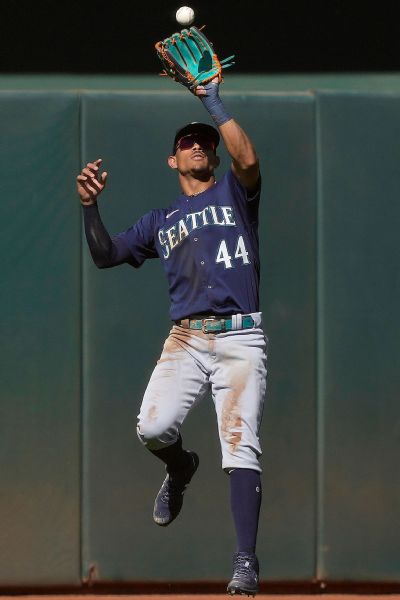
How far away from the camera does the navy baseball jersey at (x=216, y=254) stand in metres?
6.32

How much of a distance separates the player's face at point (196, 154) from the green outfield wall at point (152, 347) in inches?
41.5

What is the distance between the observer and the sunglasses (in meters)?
6.46

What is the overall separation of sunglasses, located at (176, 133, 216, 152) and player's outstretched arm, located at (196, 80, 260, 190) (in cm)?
31

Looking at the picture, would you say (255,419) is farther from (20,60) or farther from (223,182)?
(20,60)

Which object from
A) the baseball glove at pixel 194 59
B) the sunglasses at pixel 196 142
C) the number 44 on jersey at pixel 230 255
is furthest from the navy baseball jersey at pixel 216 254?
the baseball glove at pixel 194 59

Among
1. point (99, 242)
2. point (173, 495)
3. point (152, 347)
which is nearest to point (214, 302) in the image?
point (99, 242)

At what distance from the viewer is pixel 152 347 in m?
7.55

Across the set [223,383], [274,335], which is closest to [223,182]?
[223,383]

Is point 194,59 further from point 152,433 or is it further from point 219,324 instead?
point 152,433

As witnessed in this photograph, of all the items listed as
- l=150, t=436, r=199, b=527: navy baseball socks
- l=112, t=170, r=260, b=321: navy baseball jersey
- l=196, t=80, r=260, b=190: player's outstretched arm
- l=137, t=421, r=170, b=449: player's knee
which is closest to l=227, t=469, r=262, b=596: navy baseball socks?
l=137, t=421, r=170, b=449: player's knee

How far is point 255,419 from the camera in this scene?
6242 mm

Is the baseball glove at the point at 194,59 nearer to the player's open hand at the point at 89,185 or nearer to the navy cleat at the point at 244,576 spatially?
the player's open hand at the point at 89,185

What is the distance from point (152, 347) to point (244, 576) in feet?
6.03

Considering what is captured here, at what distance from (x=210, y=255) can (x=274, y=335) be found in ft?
4.24
